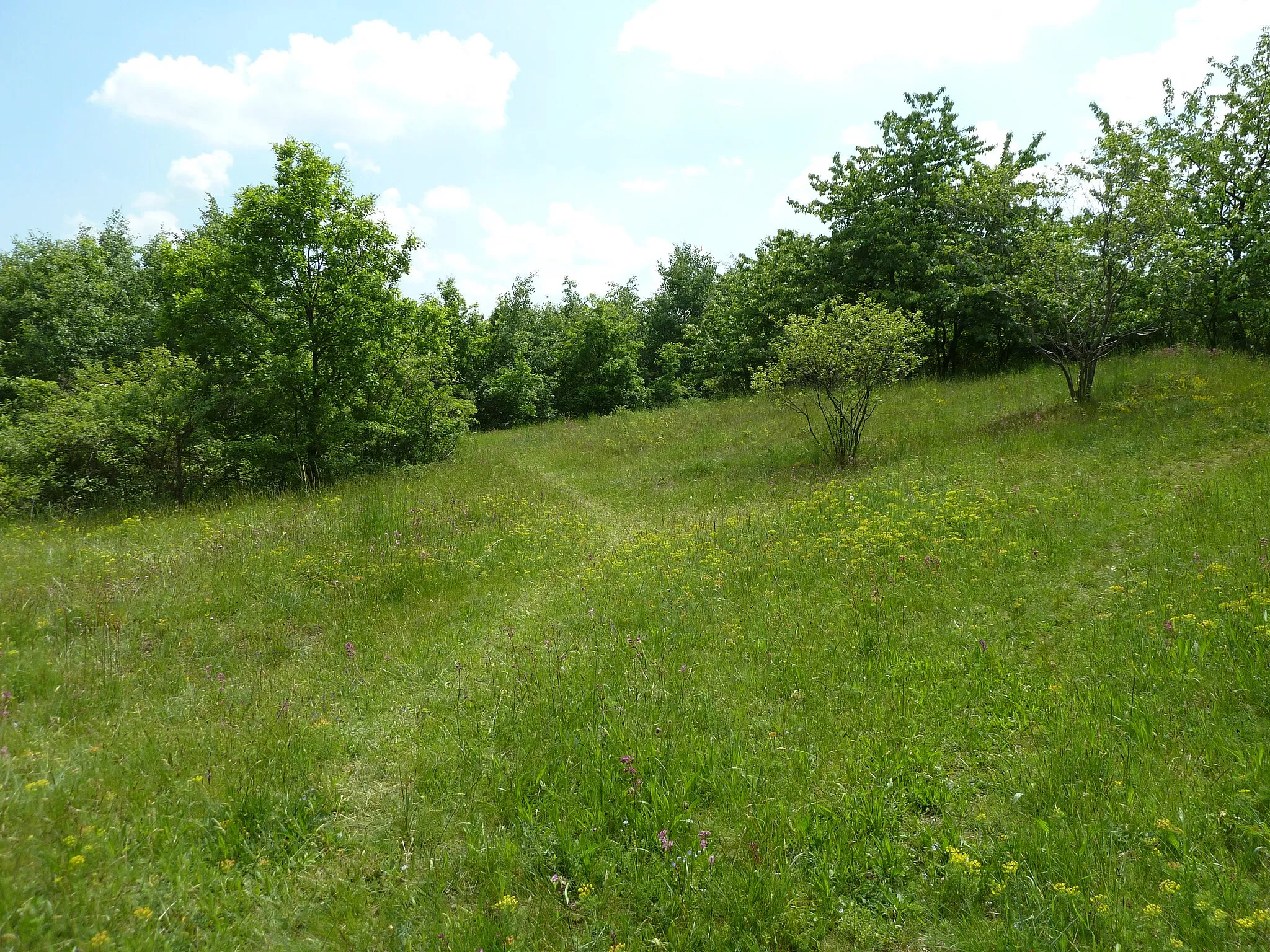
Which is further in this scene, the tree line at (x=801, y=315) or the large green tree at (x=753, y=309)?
the large green tree at (x=753, y=309)

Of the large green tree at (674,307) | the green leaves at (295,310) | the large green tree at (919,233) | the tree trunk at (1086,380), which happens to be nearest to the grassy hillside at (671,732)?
→ the tree trunk at (1086,380)

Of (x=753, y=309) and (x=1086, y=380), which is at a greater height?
(x=753, y=309)

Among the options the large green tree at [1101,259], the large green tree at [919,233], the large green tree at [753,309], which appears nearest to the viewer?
the large green tree at [1101,259]

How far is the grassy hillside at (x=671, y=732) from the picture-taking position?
3252 mm

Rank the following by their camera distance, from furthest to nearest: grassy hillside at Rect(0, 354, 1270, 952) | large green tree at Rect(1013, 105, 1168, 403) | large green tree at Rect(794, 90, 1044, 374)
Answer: large green tree at Rect(794, 90, 1044, 374)
large green tree at Rect(1013, 105, 1168, 403)
grassy hillside at Rect(0, 354, 1270, 952)

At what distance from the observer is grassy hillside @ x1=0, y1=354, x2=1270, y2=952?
3.25 metres

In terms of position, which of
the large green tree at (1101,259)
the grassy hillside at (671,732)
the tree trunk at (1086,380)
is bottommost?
the grassy hillside at (671,732)

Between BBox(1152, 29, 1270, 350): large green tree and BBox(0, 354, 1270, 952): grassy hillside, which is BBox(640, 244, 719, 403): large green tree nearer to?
BBox(1152, 29, 1270, 350): large green tree

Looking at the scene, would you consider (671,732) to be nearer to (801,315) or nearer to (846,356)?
(846,356)

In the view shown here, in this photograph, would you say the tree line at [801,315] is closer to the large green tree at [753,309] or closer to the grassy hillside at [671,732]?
the large green tree at [753,309]

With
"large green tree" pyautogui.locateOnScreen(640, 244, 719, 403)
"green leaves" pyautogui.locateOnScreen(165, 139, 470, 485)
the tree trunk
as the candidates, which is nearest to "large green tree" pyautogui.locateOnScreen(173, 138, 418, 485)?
"green leaves" pyautogui.locateOnScreen(165, 139, 470, 485)

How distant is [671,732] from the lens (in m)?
4.86

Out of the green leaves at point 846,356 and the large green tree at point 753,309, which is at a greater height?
the large green tree at point 753,309

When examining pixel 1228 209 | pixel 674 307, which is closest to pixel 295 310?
pixel 1228 209
